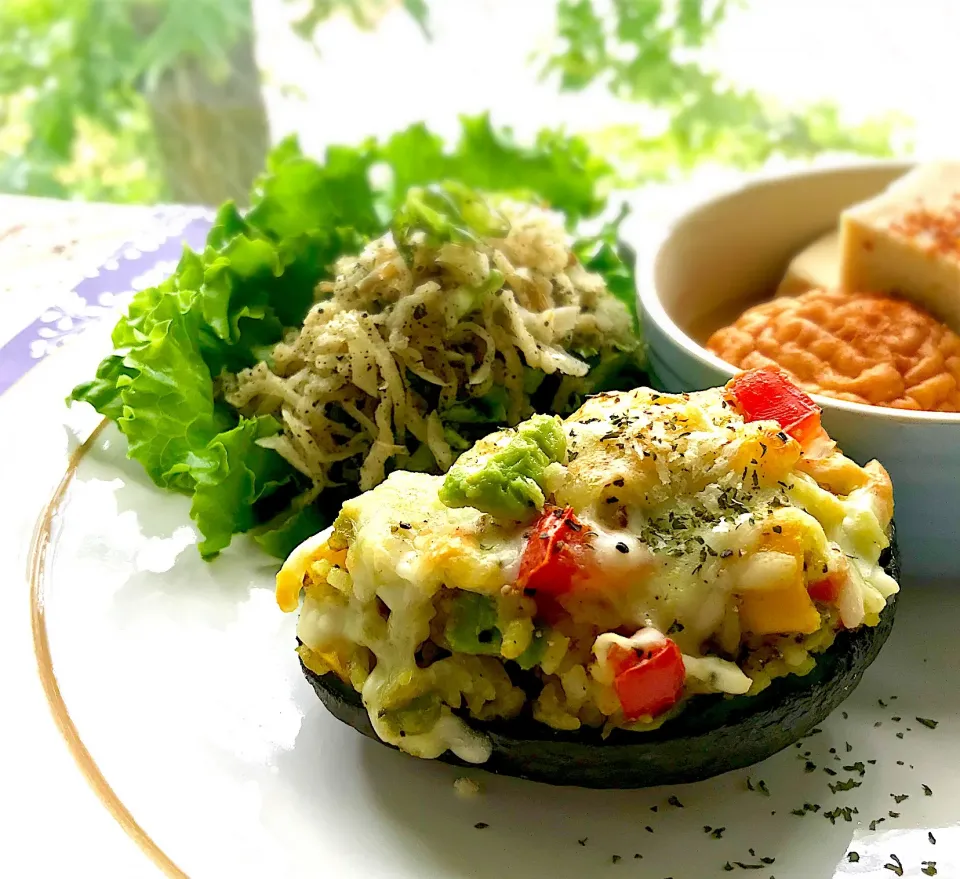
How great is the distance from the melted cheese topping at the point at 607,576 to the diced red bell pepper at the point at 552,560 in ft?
0.05

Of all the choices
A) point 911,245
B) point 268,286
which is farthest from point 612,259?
point 268,286

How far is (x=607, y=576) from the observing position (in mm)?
1318

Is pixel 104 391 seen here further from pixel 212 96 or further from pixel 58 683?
pixel 212 96

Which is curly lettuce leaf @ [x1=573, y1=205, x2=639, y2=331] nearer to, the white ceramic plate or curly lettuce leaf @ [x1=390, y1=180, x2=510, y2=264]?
curly lettuce leaf @ [x1=390, y1=180, x2=510, y2=264]

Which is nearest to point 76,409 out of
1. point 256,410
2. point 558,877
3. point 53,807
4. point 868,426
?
point 256,410

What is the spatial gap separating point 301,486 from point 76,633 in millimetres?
578

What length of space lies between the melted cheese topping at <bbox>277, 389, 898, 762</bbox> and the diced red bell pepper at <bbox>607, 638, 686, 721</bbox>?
Answer: 2 centimetres

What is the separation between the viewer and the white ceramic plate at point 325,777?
1333mm

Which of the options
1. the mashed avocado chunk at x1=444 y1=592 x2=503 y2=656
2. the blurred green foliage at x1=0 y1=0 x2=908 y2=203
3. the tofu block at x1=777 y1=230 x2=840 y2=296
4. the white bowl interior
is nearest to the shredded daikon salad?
the white bowl interior

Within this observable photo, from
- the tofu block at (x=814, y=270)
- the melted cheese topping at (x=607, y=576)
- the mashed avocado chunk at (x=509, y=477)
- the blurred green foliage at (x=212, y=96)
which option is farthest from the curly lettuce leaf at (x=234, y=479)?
the blurred green foliage at (x=212, y=96)

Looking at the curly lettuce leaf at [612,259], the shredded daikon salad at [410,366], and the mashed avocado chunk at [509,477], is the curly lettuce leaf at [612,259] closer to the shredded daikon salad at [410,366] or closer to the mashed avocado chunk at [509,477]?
the shredded daikon salad at [410,366]

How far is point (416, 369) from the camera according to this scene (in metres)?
2.12

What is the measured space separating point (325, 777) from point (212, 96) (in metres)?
3.49

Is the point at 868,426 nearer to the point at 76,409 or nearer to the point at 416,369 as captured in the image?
the point at 416,369
